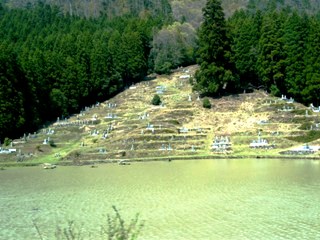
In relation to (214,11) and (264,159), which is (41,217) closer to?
(264,159)

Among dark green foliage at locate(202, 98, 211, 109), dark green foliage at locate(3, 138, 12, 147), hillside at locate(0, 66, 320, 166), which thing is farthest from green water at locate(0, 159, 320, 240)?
dark green foliage at locate(202, 98, 211, 109)

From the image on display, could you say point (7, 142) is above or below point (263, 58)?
below

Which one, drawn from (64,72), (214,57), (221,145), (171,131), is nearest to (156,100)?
(214,57)

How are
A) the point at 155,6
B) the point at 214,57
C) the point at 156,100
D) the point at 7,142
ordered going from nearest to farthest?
the point at 7,142 → the point at 214,57 → the point at 156,100 → the point at 155,6

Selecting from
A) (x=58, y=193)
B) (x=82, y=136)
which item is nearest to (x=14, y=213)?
(x=58, y=193)

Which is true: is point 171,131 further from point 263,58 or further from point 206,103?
point 263,58

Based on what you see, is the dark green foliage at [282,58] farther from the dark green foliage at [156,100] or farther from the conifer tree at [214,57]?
the dark green foliage at [156,100]

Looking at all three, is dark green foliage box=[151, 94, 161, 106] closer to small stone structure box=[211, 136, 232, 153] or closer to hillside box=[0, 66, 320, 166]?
hillside box=[0, 66, 320, 166]
